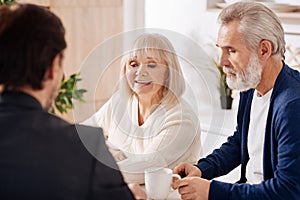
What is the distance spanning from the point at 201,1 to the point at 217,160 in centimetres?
167

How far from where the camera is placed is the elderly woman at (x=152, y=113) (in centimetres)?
176

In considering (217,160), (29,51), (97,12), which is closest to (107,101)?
(217,160)

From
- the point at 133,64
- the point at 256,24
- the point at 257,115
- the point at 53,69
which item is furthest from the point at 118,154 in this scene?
the point at 53,69

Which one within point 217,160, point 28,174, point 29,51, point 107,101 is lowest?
point 217,160

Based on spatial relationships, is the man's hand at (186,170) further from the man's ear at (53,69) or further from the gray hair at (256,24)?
the man's ear at (53,69)

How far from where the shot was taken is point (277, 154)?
5.05 ft

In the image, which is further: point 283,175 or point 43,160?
point 283,175

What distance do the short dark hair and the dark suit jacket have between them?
3 centimetres

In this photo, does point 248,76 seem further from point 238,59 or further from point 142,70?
point 142,70

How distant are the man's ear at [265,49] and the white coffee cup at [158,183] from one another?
427 millimetres

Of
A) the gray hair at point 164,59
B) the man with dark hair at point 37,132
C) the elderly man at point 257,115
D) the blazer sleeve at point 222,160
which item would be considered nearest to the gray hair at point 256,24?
the elderly man at point 257,115

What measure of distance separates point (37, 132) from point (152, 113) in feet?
2.96

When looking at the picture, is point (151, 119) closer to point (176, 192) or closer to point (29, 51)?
point (176, 192)

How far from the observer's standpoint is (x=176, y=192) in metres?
1.53
